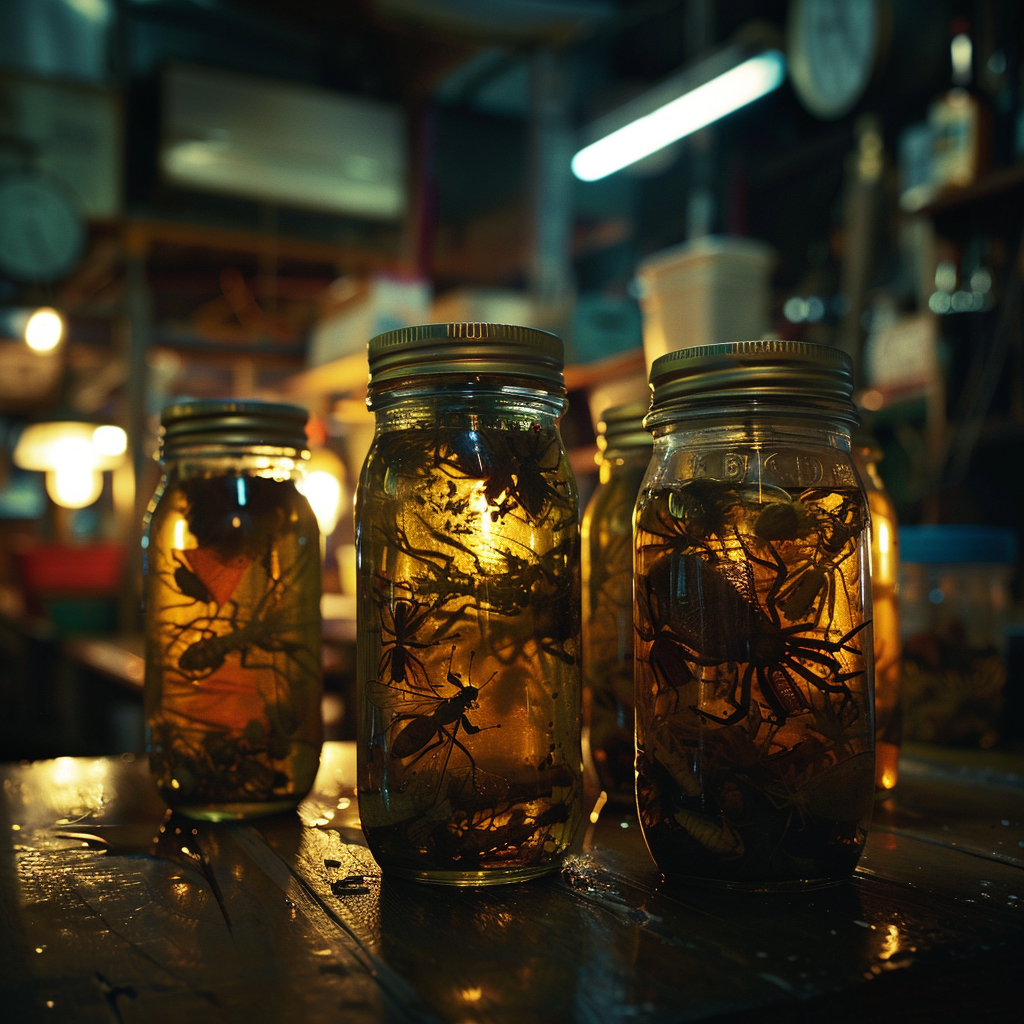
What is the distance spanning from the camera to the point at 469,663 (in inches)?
22.0

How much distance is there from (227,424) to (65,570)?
3.79m

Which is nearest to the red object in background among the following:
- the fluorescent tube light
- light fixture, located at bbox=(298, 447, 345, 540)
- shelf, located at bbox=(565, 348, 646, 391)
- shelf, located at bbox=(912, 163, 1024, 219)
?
light fixture, located at bbox=(298, 447, 345, 540)

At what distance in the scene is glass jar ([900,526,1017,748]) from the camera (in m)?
1.12

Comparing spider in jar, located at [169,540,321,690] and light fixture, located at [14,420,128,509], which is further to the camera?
light fixture, located at [14,420,128,509]

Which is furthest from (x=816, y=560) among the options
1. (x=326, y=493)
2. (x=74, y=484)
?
(x=74, y=484)

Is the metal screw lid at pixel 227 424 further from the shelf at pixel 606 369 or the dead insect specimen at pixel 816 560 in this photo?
the shelf at pixel 606 369

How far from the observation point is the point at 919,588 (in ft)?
3.79

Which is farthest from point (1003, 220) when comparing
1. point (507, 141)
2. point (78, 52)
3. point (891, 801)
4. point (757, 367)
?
point (507, 141)

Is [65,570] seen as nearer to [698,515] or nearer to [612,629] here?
[612,629]

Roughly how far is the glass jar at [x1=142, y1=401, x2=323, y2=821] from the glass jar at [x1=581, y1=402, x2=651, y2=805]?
0.67 ft

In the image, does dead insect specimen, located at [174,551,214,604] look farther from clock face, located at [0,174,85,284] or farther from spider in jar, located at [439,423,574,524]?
clock face, located at [0,174,85,284]

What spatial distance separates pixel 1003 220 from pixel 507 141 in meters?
4.14

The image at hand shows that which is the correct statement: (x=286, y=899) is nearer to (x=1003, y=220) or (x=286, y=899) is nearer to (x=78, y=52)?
(x=1003, y=220)

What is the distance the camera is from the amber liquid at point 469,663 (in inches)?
22.0
